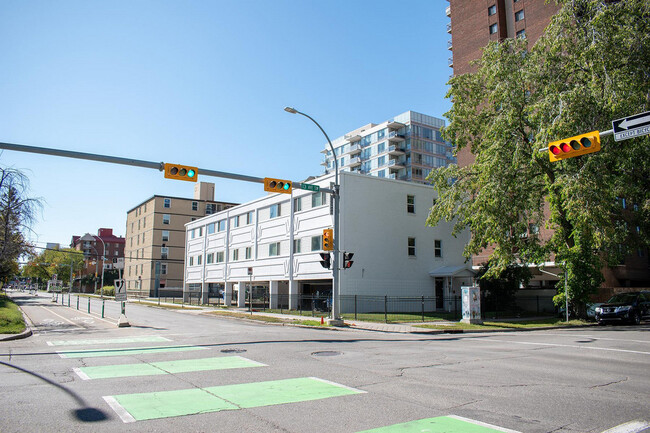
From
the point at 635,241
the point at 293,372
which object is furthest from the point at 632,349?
the point at 635,241

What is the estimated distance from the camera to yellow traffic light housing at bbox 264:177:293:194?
758 inches

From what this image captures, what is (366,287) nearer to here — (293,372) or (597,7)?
(597,7)

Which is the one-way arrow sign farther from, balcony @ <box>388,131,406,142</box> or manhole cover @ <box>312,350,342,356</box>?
balcony @ <box>388,131,406,142</box>

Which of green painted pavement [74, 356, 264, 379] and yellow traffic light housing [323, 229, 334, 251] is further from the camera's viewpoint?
yellow traffic light housing [323, 229, 334, 251]

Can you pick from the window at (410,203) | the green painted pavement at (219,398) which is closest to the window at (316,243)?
the window at (410,203)

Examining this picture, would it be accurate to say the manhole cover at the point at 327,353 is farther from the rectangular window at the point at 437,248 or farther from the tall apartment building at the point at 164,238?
the tall apartment building at the point at 164,238

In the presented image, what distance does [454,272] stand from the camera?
34.2 metres

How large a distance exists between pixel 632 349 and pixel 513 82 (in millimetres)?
16798

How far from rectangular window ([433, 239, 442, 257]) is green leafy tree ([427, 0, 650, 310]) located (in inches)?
278

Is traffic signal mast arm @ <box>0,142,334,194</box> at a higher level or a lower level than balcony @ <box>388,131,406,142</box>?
lower

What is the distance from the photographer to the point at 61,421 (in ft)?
18.8

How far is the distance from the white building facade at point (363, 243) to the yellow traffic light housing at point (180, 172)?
14458mm

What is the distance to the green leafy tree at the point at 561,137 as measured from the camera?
21797 mm

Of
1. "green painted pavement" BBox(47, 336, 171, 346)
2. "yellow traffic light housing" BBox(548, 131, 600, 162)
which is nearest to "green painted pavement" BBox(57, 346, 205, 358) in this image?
"green painted pavement" BBox(47, 336, 171, 346)
